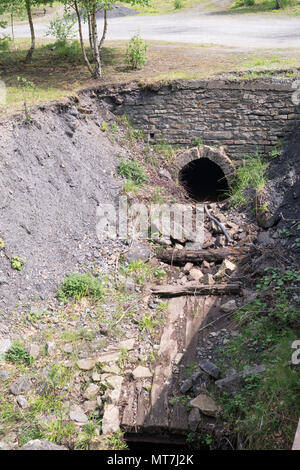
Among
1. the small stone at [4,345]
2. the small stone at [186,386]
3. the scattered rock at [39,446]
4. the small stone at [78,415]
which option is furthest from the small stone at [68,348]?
the scattered rock at [39,446]

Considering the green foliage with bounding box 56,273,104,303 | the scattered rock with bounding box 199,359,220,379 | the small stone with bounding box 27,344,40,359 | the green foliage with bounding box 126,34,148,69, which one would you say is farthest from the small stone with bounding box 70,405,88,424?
the green foliage with bounding box 126,34,148,69

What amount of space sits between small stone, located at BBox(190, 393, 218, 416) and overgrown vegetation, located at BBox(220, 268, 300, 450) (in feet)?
0.37

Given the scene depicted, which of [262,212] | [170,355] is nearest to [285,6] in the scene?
[262,212]

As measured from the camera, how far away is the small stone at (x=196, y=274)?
23.3 feet

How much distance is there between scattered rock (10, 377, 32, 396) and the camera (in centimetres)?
493

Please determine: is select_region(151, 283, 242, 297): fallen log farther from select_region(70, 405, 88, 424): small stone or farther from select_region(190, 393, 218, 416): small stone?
select_region(70, 405, 88, 424): small stone

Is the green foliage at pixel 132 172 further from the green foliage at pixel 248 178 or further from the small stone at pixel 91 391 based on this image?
the small stone at pixel 91 391

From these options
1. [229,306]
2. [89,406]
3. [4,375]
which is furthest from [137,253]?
[4,375]

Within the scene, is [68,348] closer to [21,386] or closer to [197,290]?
[21,386]

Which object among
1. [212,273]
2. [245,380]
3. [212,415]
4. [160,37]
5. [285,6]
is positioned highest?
[285,6]

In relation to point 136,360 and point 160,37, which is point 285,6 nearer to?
point 160,37

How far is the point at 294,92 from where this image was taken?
8.54 metres

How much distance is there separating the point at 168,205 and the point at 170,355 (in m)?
3.35

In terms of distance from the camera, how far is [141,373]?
538 centimetres
